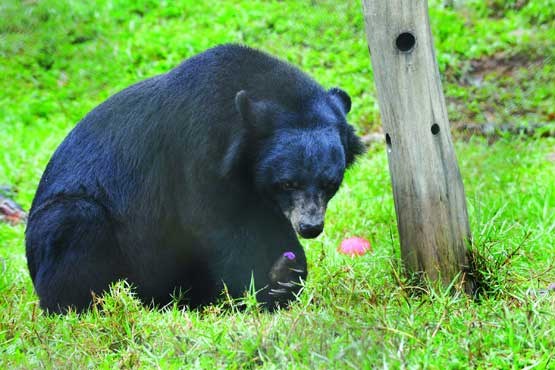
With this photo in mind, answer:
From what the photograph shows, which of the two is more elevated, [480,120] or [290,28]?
[290,28]

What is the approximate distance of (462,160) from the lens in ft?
23.9

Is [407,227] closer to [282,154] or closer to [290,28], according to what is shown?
[282,154]

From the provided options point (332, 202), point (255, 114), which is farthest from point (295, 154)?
point (332, 202)

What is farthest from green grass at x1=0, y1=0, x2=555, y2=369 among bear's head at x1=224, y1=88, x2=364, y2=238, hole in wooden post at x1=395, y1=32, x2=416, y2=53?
hole in wooden post at x1=395, y1=32, x2=416, y2=53

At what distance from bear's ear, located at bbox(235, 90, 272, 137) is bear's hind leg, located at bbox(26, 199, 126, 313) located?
3.79 ft

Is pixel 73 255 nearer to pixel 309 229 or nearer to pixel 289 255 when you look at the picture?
pixel 289 255

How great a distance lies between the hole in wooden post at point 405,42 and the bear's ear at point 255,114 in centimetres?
84

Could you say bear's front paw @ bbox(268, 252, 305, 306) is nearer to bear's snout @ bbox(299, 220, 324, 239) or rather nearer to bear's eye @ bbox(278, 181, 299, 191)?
bear's snout @ bbox(299, 220, 324, 239)

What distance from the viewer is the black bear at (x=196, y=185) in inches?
173

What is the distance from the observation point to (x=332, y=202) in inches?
262

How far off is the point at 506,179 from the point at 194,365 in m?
3.97

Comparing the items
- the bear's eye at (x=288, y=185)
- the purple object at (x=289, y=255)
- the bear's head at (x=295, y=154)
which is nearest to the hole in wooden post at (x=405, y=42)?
the bear's head at (x=295, y=154)

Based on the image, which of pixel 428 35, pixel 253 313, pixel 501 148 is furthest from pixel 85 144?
pixel 501 148

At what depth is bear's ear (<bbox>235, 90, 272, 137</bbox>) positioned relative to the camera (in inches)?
171
